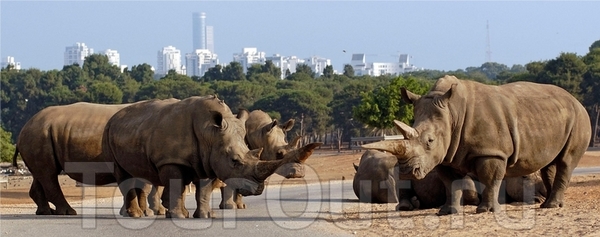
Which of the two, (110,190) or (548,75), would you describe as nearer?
(110,190)

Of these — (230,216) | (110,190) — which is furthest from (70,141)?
(110,190)

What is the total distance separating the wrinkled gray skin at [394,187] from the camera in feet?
58.1

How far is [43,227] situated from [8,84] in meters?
99.5

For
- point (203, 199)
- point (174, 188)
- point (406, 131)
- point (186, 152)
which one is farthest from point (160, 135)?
point (406, 131)

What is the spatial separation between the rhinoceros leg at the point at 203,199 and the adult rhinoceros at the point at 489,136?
3.00m

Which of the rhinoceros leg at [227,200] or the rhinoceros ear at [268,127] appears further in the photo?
the rhinoceros ear at [268,127]

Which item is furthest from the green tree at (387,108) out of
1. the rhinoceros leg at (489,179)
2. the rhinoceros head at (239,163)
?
the rhinoceros leg at (489,179)

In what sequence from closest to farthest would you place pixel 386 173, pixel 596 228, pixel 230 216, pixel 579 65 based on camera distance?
pixel 596 228
pixel 230 216
pixel 386 173
pixel 579 65

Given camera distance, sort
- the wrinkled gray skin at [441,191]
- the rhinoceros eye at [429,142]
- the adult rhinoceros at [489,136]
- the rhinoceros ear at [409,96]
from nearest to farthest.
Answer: the rhinoceros eye at [429,142]
the adult rhinoceros at [489,136]
the rhinoceros ear at [409,96]
the wrinkled gray skin at [441,191]

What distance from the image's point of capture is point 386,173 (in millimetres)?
19891

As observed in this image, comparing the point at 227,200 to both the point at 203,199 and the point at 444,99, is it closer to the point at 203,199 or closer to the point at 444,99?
the point at 203,199

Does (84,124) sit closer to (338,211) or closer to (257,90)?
(338,211)

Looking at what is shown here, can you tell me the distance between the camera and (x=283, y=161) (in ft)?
52.1

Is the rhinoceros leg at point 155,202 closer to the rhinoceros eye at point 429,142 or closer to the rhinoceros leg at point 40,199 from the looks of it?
the rhinoceros leg at point 40,199
